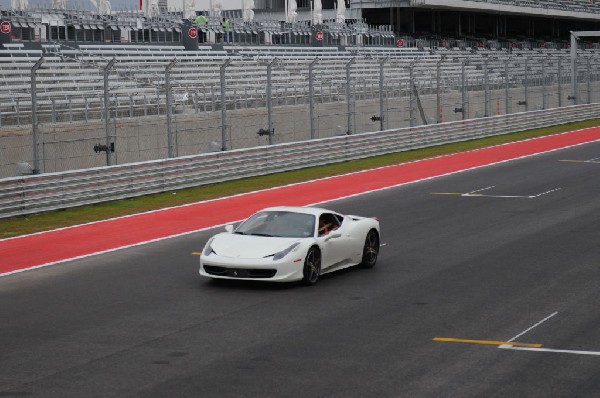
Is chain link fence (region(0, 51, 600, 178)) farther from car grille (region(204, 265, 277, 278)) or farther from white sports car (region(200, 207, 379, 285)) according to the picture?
car grille (region(204, 265, 277, 278))

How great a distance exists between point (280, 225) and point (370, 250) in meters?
1.67

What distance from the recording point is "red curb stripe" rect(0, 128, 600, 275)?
19.9 metres

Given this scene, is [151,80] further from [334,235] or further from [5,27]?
[334,235]

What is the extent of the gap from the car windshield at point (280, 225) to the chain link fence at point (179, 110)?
8431mm

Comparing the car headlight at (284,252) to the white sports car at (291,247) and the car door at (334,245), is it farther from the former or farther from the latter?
the car door at (334,245)

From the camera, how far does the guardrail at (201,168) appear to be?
81.1ft

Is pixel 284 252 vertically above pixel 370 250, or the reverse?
pixel 284 252

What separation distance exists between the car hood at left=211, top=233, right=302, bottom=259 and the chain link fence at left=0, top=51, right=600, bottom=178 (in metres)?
8.90

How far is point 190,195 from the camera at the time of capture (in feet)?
92.6

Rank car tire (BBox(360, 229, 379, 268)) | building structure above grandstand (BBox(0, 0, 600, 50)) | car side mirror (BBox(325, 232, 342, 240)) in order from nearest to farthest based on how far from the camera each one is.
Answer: car side mirror (BBox(325, 232, 342, 240)) → car tire (BBox(360, 229, 379, 268)) → building structure above grandstand (BBox(0, 0, 600, 50))

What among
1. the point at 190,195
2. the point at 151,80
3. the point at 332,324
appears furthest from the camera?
the point at 151,80

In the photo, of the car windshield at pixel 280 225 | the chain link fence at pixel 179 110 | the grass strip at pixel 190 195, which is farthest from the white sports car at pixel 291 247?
the chain link fence at pixel 179 110

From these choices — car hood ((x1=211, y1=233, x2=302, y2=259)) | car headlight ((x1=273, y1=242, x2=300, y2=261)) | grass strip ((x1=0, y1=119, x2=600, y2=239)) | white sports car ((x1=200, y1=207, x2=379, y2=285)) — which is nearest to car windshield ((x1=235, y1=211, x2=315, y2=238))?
white sports car ((x1=200, y1=207, x2=379, y2=285))

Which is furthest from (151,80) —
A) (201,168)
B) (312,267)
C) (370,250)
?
(312,267)
